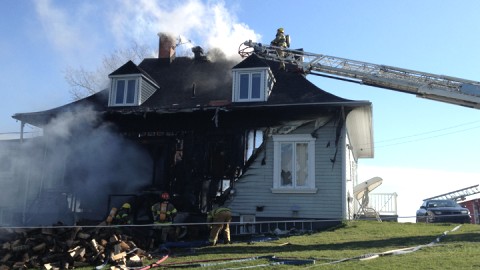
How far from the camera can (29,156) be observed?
17.8 metres

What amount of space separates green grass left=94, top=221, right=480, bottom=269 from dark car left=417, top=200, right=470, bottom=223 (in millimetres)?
7633

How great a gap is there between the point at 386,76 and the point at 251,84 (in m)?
4.64

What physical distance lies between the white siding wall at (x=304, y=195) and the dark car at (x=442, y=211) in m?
7.83

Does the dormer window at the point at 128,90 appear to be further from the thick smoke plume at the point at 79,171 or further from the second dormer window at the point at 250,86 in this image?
the second dormer window at the point at 250,86

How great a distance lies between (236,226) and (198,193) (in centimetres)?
172

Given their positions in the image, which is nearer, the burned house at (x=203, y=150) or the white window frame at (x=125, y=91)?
the burned house at (x=203, y=150)

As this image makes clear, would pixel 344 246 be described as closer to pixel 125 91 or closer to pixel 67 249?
pixel 67 249

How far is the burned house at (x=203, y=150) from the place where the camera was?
611 inches

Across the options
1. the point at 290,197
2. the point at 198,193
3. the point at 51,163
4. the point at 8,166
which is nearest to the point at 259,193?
the point at 290,197

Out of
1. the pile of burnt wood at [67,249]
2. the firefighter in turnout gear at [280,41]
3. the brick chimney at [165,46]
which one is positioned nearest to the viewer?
the pile of burnt wood at [67,249]

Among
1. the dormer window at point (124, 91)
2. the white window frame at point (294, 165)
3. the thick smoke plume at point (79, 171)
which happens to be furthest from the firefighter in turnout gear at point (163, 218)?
the dormer window at point (124, 91)

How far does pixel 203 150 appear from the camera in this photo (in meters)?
16.6

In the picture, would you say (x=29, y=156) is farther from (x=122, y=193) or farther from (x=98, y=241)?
(x=98, y=241)

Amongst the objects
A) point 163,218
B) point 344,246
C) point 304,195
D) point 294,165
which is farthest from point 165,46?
point 344,246
